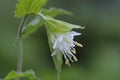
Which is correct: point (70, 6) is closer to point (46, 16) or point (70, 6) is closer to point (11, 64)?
point (11, 64)

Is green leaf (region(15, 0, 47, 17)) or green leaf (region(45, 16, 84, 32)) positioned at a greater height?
green leaf (region(15, 0, 47, 17))

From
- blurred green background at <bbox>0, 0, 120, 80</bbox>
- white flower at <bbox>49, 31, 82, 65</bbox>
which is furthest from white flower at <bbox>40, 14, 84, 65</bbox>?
blurred green background at <bbox>0, 0, 120, 80</bbox>

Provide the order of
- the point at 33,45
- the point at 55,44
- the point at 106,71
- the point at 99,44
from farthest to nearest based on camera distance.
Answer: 1. the point at 99,44
2. the point at 33,45
3. the point at 106,71
4. the point at 55,44

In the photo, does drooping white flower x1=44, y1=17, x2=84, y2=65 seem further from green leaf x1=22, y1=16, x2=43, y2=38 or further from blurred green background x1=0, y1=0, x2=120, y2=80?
blurred green background x1=0, y1=0, x2=120, y2=80

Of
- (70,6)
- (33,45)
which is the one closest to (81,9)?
(70,6)

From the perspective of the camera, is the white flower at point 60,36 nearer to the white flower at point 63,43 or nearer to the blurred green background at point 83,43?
the white flower at point 63,43

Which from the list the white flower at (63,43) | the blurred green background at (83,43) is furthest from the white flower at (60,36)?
the blurred green background at (83,43)

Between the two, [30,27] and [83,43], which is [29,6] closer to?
[30,27]

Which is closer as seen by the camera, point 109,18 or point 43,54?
point 43,54
